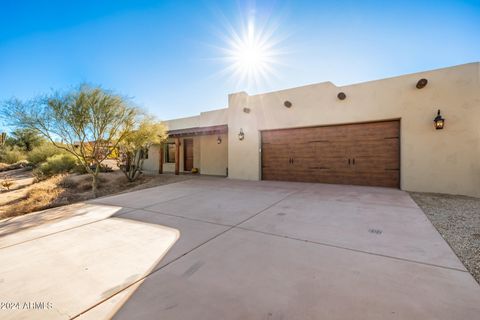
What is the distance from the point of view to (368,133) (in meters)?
7.29

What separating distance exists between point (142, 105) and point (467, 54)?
1152cm

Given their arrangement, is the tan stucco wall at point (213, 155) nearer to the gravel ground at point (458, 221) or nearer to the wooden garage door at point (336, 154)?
the wooden garage door at point (336, 154)

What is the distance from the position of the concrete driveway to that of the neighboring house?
11.5 feet

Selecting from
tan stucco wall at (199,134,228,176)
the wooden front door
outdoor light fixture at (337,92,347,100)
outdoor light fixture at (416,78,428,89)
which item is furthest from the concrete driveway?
the wooden front door

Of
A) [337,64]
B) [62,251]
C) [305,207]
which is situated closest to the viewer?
[62,251]

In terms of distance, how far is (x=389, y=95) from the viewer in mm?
6848

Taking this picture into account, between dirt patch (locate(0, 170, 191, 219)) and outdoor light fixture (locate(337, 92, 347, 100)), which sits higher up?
Answer: outdoor light fixture (locate(337, 92, 347, 100))

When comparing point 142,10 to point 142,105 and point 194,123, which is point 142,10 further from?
point 194,123

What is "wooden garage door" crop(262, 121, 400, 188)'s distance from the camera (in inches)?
277

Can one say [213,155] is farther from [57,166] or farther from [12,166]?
[12,166]

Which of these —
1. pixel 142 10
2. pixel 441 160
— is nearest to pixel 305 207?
pixel 441 160

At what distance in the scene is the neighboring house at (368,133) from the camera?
597cm

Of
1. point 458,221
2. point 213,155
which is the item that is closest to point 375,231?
point 458,221

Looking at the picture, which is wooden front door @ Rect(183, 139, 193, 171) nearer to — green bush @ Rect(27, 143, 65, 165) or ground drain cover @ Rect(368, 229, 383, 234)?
green bush @ Rect(27, 143, 65, 165)
